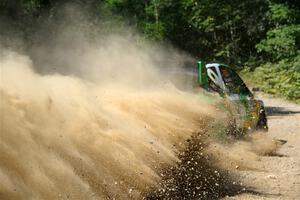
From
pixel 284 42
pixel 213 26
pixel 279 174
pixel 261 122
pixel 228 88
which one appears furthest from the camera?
pixel 213 26

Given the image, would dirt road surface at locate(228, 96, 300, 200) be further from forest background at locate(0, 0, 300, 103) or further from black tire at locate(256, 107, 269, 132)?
forest background at locate(0, 0, 300, 103)

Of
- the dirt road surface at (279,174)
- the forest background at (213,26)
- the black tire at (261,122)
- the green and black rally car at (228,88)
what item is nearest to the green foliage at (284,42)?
the forest background at (213,26)

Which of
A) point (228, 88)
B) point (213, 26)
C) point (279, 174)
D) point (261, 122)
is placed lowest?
point (279, 174)

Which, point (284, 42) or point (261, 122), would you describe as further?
point (284, 42)

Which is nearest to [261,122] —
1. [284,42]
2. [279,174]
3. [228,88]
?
[228,88]

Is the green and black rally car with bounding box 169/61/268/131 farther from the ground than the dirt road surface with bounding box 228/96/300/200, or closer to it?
farther from the ground

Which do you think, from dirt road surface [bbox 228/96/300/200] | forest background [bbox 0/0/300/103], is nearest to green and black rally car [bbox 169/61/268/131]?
dirt road surface [bbox 228/96/300/200]

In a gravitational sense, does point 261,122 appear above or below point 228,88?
below

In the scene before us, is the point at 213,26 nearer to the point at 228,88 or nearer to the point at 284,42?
the point at 284,42

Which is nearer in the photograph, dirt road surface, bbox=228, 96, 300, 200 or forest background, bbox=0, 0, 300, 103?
dirt road surface, bbox=228, 96, 300, 200

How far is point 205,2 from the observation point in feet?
113

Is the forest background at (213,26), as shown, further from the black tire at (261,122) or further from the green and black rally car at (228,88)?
the black tire at (261,122)

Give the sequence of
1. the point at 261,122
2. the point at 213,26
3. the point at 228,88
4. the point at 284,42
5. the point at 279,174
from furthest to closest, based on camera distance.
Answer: the point at 213,26
the point at 284,42
the point at 261,122
the point at 228,88
the point at 279,174

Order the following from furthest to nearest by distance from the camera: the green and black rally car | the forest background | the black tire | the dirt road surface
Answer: the forest background < the black tire < the green and black rally car < the dirt road surface
